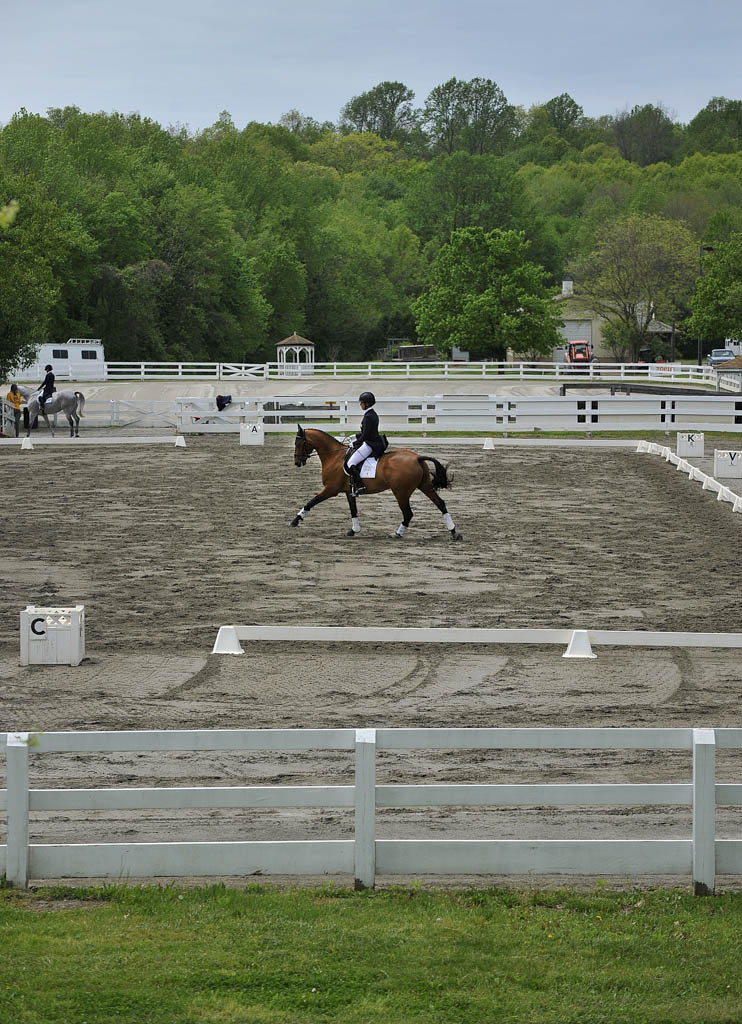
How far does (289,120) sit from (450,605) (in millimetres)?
172733

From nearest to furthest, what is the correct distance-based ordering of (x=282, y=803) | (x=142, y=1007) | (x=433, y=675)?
(x=142, y=1007) < (x=282, y=803) < (x=433, y=675)

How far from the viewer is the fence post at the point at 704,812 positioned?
643cm

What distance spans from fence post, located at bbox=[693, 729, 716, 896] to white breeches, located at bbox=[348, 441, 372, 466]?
12.9 meters

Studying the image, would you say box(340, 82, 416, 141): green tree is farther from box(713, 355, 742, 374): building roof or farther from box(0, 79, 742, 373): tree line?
box(713, 355, 742, 374): building roof

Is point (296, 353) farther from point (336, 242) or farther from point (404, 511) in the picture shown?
point (404, 511)

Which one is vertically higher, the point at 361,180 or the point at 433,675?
the point at 361,180

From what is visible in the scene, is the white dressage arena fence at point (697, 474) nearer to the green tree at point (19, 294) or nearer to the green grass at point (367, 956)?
the green grass at point (367, 956)

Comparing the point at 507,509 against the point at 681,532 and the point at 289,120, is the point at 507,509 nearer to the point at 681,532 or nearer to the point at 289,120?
the point at 681,532

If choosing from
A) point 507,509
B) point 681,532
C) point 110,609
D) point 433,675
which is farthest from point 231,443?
point 433,675

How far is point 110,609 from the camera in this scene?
1475cm

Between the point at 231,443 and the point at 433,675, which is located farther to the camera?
the point at 231,443

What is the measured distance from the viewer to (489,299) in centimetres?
7112

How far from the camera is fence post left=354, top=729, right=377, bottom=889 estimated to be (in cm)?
642

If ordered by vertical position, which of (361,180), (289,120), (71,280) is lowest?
(71,280)
